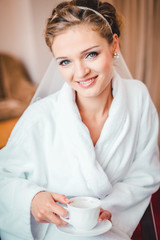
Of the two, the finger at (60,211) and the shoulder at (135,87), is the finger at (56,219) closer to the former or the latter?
the finger at (60,211)

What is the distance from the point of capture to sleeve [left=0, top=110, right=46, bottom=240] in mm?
948

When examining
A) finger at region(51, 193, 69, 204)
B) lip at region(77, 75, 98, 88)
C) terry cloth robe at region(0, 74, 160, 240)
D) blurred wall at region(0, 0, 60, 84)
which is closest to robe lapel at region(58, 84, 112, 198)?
terry cloth robe at region(0, 74, 160, 240)

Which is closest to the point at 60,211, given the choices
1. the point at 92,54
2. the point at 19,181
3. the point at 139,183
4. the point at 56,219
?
the point at 56,219

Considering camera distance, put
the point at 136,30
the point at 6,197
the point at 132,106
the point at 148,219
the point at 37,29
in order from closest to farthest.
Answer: the point at 6,197, the point at 148,219, the point at 132,106, the point at 136,30, the point at 37,29

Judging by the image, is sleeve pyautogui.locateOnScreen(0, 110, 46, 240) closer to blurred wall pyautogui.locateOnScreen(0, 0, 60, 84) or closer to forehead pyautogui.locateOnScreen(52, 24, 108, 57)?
forehead pyautogui.locateOnScreen(52, 24, 108, 57)

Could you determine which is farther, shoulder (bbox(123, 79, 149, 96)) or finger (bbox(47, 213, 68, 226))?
shoulder (bbox(123, 79, 149, 96))

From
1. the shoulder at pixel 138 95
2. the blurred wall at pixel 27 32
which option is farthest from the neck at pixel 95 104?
the blurred wall at pixel 27 32

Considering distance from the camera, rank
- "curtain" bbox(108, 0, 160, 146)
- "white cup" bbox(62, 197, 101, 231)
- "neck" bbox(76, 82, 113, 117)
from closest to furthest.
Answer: "white cup" bbox(62, 197, 101, 231) < "neck" bbox(76, 82, 113, 117) < "curtain" bbox(108, 0, 160, 146)

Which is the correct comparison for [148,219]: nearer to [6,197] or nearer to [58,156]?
[58,156]

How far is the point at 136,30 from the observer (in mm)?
2689

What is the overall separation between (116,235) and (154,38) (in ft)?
7.42

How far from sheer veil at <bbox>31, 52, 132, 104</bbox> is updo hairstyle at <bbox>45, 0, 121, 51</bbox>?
0.17 meters

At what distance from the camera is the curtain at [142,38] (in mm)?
2627

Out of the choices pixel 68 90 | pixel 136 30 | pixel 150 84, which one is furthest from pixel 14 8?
pixel 68 90
